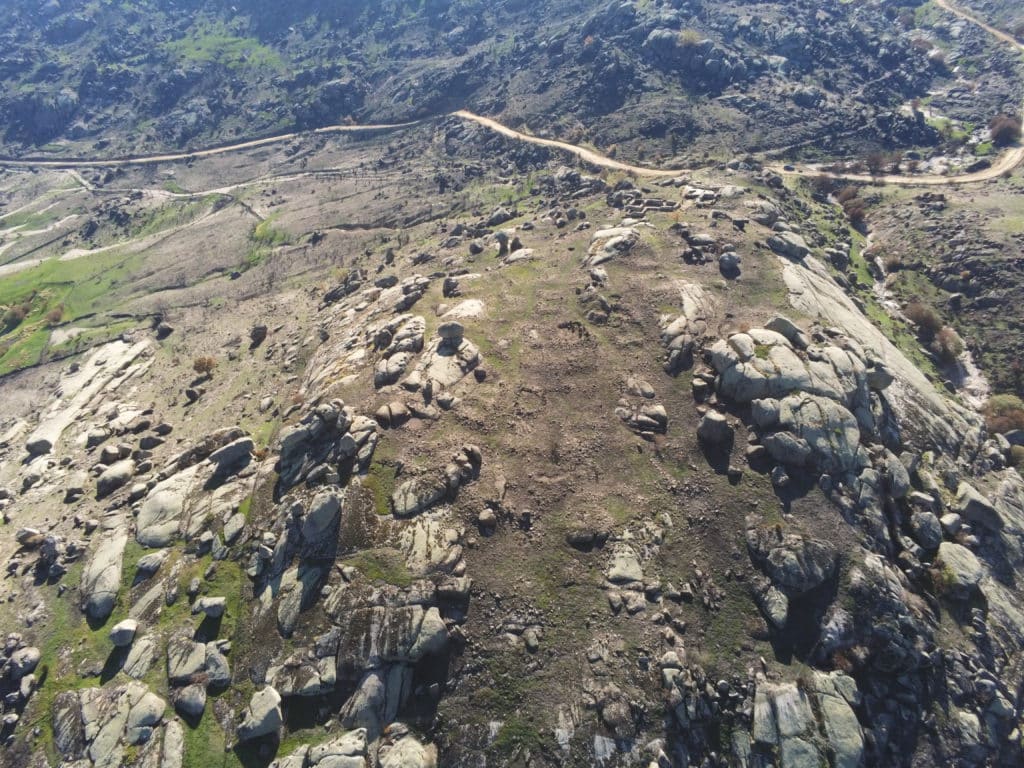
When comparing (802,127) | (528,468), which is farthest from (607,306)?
(802,127)

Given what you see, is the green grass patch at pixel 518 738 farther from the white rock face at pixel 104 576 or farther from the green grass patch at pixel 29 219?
the green grass patch at pixel 29 219

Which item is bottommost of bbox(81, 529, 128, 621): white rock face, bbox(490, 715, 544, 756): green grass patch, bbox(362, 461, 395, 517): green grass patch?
bbox(81, 529, 128, 621): white rock face

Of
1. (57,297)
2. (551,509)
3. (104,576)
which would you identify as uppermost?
(551,509)

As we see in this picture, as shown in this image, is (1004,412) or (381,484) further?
(1004,412)

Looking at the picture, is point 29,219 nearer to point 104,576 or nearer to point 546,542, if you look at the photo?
point 104,576

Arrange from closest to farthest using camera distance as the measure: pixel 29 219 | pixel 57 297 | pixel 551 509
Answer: pixel 551 509, pixel 57 297, pixel 29 219

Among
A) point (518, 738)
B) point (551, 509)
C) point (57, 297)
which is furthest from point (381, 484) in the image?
point (57, 297)

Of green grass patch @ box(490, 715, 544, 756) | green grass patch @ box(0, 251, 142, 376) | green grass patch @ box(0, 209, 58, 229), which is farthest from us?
green grass patch @ box(0, 209, 58, 229)

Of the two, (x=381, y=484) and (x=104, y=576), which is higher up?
(x=381, y=484)

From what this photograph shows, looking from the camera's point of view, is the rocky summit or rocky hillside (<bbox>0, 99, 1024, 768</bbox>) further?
the rocky summit

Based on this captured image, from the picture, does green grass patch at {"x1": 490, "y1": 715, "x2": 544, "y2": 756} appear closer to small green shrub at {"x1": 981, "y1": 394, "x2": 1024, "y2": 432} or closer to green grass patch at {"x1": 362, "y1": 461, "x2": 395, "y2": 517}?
green grass patch at {"x1": 362, "y1": 461, "x2": 395, "y2": 517}

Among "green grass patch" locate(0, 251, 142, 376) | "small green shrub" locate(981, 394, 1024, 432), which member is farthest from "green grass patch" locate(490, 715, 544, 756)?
"green grass patch" locate(0, 251, 142, 376)

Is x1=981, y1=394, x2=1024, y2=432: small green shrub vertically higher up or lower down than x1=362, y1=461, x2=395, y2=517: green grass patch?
lower down
